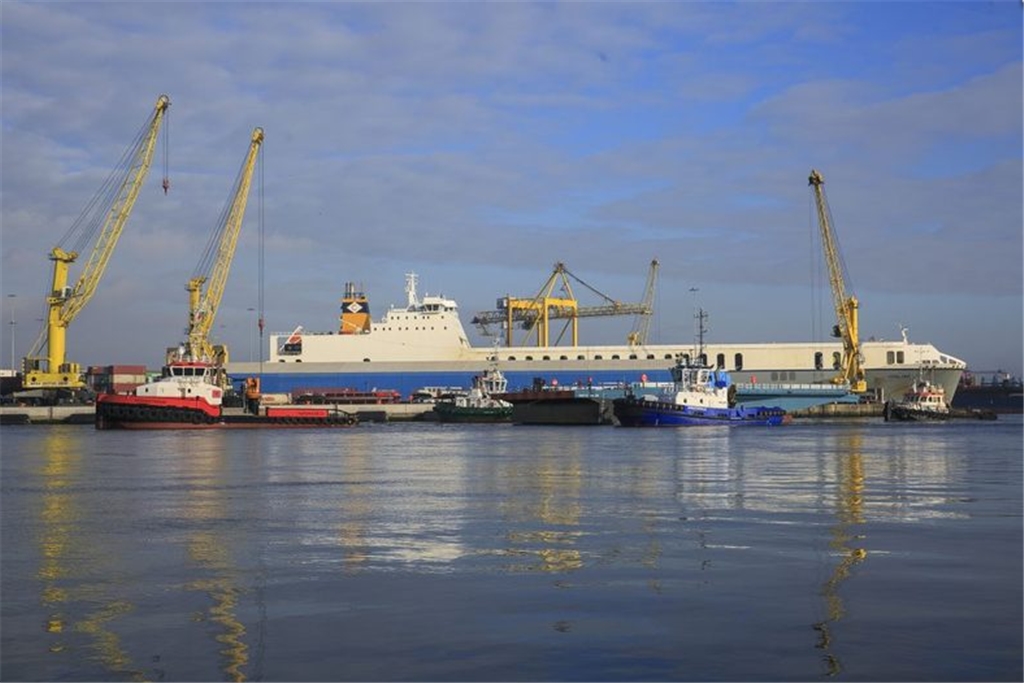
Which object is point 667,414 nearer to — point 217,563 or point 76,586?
point 217,563

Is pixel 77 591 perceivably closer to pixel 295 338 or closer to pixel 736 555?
pixel 736 555

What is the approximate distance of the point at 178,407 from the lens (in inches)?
2904

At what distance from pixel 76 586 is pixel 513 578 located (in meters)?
5.62

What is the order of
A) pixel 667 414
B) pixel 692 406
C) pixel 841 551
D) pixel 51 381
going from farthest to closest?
pixel 51 381
pixel 692 406
pixel 667 414
pixel 841 551

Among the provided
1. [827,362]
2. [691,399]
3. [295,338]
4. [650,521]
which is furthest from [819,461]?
[295,338]

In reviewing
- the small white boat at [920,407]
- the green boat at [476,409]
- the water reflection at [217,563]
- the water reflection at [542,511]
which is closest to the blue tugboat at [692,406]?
the green boat at [476,409]

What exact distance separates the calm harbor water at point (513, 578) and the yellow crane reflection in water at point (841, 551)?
68 millimetres

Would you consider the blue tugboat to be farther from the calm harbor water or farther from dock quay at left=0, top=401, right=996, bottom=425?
the calm harbor water

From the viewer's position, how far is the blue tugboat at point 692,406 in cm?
7888

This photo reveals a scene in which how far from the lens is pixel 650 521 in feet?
70.9

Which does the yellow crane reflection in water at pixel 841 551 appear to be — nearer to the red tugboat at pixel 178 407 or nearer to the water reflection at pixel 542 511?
the water reflection at pixel 542 511

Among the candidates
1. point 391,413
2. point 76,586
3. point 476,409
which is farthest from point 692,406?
point 76,586

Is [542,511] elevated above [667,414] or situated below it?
below

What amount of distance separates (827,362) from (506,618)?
349 feet
